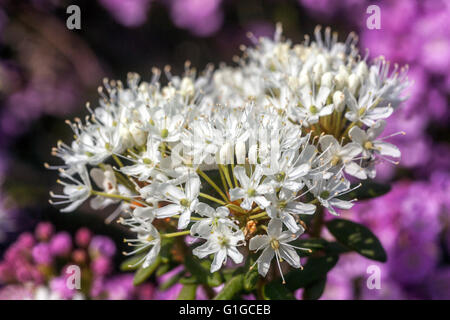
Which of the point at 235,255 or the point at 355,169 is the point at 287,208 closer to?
the point at 235,255

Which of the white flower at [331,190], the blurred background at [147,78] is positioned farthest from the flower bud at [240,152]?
the blurred background at [147,78]

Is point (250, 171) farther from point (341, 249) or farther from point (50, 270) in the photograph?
→ point (50, 270)

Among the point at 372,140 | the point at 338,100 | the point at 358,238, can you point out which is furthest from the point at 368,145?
the point at 358,238

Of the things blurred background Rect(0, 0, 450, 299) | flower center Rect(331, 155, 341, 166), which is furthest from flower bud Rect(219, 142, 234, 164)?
blurred background Rect(0, 0, 450, 299)

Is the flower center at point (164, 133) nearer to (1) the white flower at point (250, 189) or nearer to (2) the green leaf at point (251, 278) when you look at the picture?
(1) the white flower at point (250, 189)

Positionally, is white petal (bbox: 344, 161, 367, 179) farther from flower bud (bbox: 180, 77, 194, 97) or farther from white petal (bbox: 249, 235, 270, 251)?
flower bud (bbox: 180, 77, 194, 97)

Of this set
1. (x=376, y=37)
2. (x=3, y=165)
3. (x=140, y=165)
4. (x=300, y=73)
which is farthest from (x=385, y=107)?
(x=3, y=165)

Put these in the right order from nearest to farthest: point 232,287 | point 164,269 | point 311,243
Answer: point 232,287
point 311,243
point 164,269
